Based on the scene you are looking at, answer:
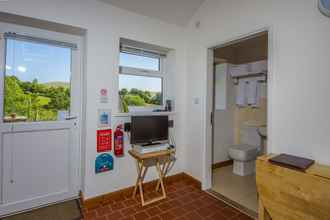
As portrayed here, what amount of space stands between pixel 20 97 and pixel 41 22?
890 mm

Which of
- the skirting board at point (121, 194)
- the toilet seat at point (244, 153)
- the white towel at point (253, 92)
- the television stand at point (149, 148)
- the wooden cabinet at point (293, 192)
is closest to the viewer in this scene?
the wooden cabinet at point (293, 192)

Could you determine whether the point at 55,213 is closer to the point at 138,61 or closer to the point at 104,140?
the point at 104,140

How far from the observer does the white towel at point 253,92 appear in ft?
11.1

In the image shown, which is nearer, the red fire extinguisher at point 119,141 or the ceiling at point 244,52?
the red fire extinguisher at point 119,141

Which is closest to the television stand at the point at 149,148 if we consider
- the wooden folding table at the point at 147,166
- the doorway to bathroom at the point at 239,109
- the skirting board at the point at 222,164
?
the wooden folding table at the point at 147,166

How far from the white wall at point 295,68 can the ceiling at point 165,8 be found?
0.65m

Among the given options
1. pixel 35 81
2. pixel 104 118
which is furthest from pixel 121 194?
pixel 35 81

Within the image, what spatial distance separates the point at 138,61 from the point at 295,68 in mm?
2020

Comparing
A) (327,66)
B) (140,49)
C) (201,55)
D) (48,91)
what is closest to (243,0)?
(201,55)

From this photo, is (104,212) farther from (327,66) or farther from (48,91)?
(327,66)

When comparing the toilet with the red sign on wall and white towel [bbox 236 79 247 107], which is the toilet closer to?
white towel [bbox 236 79 247 107]

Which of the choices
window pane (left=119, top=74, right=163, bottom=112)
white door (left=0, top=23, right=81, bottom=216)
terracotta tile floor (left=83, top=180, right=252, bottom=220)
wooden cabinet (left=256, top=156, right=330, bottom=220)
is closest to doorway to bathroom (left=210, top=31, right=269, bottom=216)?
terracotta tile floor (left=83, top=180, right=252, bottom=220)

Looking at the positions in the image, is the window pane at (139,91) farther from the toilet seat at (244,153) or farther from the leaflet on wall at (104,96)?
the toilet seat at (244,153)

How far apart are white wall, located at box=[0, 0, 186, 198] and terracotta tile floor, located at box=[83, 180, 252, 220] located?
23 centimetres
